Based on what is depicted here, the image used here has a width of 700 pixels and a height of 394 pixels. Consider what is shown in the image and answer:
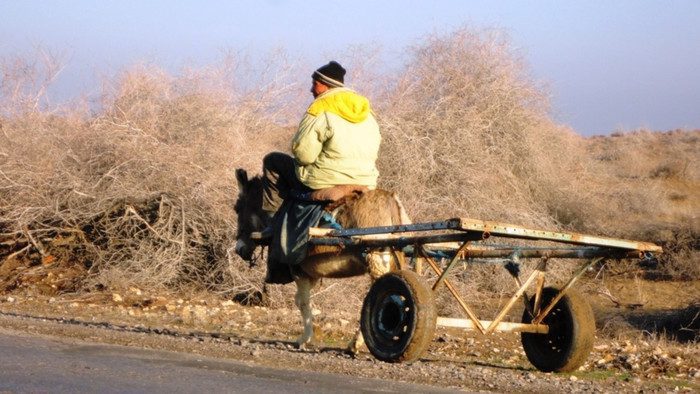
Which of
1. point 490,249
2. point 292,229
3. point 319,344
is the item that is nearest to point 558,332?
point 490,249

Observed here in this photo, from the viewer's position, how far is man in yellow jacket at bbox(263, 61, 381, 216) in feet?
30.6

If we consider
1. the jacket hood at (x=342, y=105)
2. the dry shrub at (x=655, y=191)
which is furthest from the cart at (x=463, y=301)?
the dry shrub at (x=655, y=191)

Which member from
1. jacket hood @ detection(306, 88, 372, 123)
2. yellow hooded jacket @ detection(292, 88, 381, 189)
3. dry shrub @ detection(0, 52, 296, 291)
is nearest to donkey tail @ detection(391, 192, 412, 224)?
yellow hooded jacket @ detection(292, 88, 381, 189)

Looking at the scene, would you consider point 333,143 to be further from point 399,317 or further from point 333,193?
point 399,317

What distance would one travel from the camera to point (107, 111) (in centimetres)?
1647

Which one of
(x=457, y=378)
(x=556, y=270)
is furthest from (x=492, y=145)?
(x=457, y=378)

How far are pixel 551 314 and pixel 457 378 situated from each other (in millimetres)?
1691

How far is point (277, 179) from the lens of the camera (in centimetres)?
1017

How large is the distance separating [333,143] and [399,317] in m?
2.07

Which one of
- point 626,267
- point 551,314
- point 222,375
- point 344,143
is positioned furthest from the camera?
point 626,267

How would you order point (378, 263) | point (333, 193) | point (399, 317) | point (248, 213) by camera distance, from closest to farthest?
1. point (399, 317)
2. point (378, 263)
3. point (333, 193)
4. point (248, 213)

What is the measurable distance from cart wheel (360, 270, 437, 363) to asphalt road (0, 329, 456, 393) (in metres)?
0.58

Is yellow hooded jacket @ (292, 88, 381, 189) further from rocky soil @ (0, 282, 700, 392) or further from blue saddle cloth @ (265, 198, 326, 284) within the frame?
rocky soil @ (0, 282, 700, 392)

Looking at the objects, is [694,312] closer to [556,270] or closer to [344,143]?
[556,270]
